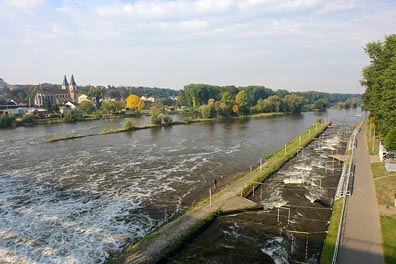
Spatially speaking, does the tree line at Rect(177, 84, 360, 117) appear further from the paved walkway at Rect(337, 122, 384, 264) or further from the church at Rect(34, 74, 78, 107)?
the paved walkway at Rect(337, 122, 384, 264)

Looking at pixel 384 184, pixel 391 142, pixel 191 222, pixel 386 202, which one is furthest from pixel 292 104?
pixel 191 222

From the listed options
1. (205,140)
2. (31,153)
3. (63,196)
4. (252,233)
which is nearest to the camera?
(252,233)

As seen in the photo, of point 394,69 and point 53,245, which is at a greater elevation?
point 394,69

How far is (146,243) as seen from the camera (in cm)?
1466

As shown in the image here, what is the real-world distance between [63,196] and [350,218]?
1908 cm

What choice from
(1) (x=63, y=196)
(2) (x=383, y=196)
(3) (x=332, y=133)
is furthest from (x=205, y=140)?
(2) (x=383, y=196)

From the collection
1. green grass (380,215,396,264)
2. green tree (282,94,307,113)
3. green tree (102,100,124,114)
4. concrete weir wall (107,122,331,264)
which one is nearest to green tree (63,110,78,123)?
green tree (102,100,124,114)

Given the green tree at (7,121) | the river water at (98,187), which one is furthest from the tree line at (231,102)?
the green tree at (7,121)

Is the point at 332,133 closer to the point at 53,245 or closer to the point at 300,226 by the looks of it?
the point at 300,226

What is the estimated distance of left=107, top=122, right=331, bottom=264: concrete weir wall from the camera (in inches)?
543

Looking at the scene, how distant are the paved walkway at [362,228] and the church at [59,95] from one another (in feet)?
369

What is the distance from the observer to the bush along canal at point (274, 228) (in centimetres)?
1408

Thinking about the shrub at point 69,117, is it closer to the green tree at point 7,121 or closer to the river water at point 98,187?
the green tree at point 7,121

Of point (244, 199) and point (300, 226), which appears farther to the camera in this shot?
point (244, 199)
